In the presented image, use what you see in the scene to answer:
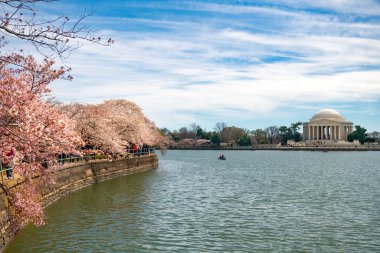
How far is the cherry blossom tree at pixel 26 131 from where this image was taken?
45.0ft

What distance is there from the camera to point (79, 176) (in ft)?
130

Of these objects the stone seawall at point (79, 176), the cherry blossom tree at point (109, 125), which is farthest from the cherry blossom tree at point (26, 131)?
the cherry blossom tree at point (109, 125)

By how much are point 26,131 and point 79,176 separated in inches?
1062

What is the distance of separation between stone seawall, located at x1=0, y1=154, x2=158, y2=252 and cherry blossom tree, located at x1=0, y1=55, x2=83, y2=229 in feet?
2.95

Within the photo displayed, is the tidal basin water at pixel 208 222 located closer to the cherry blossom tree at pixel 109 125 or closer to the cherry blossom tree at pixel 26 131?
the cherry blossom tree at pixel 26 131

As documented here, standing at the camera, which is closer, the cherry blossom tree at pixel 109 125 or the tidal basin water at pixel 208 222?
the tidal basin water at pixel 208 222

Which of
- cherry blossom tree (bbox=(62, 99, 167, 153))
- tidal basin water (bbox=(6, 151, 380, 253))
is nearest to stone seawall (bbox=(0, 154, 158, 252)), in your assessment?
tidal basin water (bbox=(6, 151, 380, 253))

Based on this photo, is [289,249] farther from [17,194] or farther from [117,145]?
[117,145]

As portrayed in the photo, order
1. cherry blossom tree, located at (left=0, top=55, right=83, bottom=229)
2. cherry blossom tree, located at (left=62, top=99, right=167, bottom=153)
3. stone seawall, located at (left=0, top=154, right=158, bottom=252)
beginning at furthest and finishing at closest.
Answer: cherry blossom tree, located at (left=62, top=99, right=167, bottom=153), stone seawall, located at (left=0, top=154, right=158, bottom=252), cherry blossom tree, located at (left=0, top=55, right=83, bottom=229)

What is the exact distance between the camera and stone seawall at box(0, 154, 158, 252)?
19000 mm

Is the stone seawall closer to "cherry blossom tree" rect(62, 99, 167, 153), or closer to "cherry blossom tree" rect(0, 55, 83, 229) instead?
"cherry blossom tree" rect(0, 55, 83, 229)

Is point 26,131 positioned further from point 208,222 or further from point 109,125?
point 109,125

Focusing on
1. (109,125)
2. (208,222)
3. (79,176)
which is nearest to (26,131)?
(208,222)

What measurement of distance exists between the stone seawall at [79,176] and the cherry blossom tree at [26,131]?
90cm
